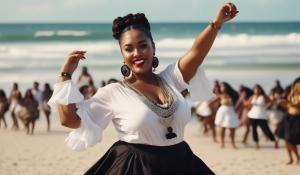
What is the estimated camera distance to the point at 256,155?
1220 cm

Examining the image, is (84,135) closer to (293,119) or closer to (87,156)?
(293,119)

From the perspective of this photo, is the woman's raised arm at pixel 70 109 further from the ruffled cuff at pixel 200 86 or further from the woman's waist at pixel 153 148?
the ruffled cuff at pixel 200 86

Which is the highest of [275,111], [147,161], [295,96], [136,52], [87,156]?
[136,52]

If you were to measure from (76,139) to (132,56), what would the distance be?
2.05 feet

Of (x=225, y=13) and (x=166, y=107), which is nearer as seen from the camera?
(x=166, y=107)

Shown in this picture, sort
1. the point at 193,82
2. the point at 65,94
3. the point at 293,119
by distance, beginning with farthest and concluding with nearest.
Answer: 1. the point at 293,119
2. the point at 193,82
3. the point at 65,94

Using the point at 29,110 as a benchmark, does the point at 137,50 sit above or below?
above

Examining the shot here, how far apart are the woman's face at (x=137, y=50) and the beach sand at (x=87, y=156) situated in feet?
22.5

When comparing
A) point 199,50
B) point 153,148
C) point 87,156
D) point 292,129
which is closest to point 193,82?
point 199,50

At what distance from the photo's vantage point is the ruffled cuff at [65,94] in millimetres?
3447

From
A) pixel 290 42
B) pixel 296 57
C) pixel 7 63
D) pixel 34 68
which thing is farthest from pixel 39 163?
pixel 290 42

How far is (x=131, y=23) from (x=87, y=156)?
8.34 m

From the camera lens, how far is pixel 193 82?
12.9ft

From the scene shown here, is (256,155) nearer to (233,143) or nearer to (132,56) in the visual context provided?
(233,143)
